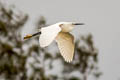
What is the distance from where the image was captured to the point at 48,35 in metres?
6.91

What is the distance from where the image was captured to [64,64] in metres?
22.8

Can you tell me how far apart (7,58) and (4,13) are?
7.31 feet

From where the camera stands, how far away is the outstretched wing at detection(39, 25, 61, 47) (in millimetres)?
6603

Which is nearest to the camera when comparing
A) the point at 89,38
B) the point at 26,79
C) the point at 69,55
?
the point at 69,55

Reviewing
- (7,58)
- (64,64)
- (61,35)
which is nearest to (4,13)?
(7,58)

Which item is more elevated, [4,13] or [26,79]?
[4,13]

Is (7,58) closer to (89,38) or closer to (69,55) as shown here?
(89,38)

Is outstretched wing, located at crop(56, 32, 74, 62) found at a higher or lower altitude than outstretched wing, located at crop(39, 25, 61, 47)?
lower

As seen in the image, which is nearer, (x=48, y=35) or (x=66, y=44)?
(x=48, y=35)

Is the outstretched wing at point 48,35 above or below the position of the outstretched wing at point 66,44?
above

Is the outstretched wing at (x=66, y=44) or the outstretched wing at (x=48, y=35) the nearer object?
the outstretched wing at (x=48, y=35)

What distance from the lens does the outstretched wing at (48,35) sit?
6.60 m

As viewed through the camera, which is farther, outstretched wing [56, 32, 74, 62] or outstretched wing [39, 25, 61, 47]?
outstretched wing [56, 32, 74, 62]

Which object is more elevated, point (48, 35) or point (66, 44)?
point (48, 35)
